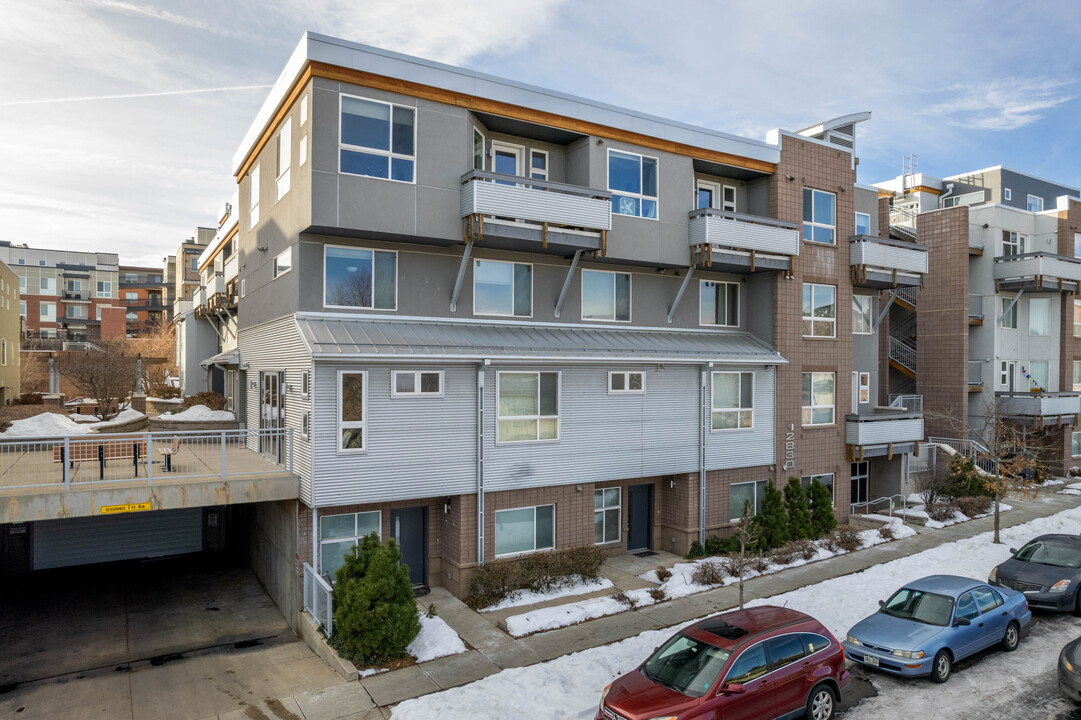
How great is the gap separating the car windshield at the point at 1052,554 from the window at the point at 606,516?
32.4 ft

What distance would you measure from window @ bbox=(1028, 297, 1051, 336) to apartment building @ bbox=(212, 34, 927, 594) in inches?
576

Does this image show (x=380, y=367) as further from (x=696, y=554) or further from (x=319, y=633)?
(x=696, y=554)

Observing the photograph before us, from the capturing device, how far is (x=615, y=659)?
12.4 m

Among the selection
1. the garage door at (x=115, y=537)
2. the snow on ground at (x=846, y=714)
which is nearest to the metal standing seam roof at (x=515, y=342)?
the snow on ground at (x=846, y=714)

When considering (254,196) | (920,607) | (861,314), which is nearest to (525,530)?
(920,607)

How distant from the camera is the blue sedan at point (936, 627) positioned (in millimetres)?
11273

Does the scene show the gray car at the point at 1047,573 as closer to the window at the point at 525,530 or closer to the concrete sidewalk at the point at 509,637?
the concrete sidewalk at the point at 509,637

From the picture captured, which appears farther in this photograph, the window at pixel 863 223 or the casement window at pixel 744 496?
the window at pixel 863 223

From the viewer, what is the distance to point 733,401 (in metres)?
20.4

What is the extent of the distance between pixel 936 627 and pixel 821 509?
9101 mm

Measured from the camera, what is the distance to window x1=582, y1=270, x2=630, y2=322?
63.9 feet

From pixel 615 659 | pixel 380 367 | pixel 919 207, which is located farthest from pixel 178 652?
pixel 919 207

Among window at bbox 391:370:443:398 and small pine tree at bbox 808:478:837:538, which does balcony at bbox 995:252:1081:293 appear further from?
window at bbox 391:370:443:398

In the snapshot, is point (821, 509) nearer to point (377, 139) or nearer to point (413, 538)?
point (413, 538)
